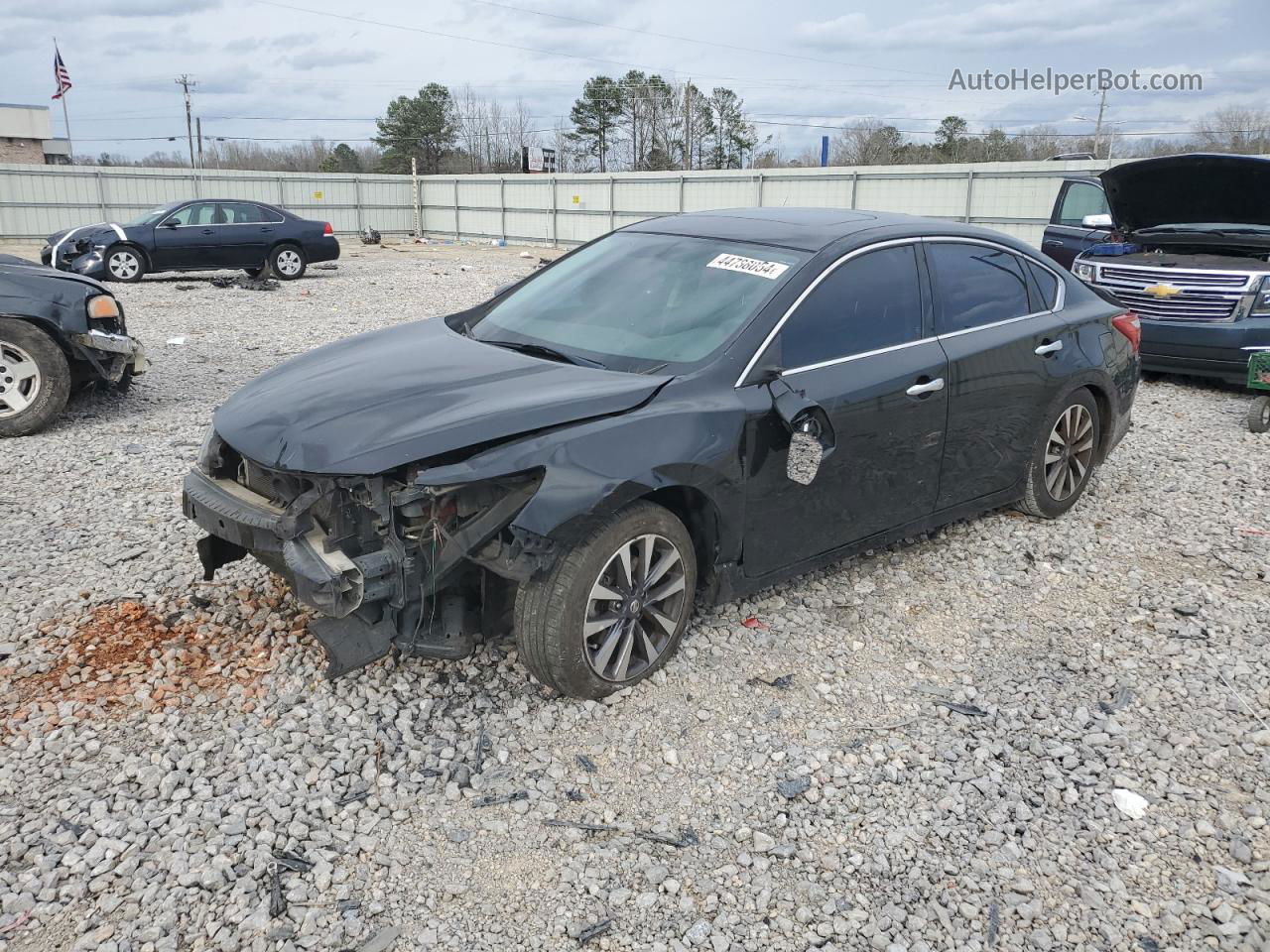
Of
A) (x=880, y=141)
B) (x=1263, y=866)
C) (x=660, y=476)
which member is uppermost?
(x=880, y=141)

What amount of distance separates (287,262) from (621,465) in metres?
17.0

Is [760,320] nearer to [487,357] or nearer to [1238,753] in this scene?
[487,357]

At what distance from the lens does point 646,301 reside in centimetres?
420

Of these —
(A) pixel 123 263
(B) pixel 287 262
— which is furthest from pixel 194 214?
(B) pixel 287 262

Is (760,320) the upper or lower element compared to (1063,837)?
upper

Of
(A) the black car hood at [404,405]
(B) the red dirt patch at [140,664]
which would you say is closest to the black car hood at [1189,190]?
(A) the black car hood at [404,405]

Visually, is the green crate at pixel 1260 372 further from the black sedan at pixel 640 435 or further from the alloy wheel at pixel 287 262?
the alloy wheel at pixel 287 262

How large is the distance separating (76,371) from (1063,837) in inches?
280

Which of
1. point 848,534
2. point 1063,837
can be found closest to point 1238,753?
point 1063,837

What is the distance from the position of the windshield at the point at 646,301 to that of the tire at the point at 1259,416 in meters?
5.34

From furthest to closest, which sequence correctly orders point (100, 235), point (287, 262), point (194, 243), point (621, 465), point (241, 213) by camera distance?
1. point (287, 262)
2. point (241, 213)
3. point (194, 243)
4. point (100, 235)
5. point (621, 465)

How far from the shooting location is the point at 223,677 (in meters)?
3.67

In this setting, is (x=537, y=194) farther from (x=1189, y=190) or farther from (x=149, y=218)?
(x=1189, y=190)

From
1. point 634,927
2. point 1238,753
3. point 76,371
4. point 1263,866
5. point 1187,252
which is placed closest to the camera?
point 634,927
